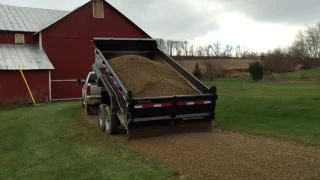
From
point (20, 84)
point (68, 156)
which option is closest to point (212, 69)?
point (20, 84)

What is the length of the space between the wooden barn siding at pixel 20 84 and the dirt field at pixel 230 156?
19.1 metres

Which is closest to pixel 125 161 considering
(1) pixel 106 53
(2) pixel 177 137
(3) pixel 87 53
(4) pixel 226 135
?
(2) pixel 177 137

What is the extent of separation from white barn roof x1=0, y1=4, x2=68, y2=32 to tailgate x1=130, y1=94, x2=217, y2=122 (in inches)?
938

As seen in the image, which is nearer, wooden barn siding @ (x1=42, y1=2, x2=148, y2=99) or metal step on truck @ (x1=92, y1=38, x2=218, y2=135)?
metal step on truck @ (x1=92, y1=38, x2=218, y2=135)

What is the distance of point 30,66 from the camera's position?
2667cm

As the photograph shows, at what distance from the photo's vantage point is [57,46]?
29281 mm

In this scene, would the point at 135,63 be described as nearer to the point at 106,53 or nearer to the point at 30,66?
the point at 106,53

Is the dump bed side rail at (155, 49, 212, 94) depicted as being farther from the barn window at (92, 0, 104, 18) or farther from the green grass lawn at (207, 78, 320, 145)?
the barn window at (92, 0, 104, 18)

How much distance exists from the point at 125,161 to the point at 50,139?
413cm

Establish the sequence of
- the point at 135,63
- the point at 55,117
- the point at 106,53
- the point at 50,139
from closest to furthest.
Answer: the point at 50,139 < the point at 135,63 < the point at 106,53 < the point at 55,117

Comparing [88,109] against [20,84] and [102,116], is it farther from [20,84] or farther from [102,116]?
[20,84]

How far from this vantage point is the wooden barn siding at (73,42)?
29.0 m

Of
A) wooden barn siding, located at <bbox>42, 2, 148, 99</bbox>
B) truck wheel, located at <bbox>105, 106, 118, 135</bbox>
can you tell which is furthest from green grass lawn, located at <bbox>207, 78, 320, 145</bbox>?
wooden barn siding, located at <bbox>42, 2, 148, 99</bbox>

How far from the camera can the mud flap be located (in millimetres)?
9375
